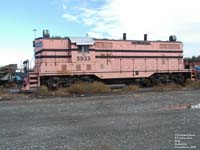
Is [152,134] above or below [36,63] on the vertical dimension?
below

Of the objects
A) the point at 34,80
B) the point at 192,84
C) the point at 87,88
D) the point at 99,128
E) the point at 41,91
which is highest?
the point at 34,80

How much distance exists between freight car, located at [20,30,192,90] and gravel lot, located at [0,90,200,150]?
1036 cm

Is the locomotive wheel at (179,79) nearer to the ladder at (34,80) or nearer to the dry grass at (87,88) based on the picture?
the dry grass at (87,88)

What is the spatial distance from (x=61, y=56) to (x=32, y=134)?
15288mm

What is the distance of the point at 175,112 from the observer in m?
10.9

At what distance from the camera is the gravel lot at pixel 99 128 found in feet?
21.7

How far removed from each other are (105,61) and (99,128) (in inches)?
625

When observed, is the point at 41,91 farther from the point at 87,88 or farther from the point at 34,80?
the point at 87,88

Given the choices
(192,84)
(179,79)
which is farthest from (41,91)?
(179,79)

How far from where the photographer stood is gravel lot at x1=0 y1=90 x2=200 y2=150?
661cm

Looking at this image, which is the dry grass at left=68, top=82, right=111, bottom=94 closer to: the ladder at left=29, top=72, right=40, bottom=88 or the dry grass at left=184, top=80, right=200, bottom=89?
the ladder at left=29, top=72, right=40, bottom=88

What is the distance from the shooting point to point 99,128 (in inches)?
329

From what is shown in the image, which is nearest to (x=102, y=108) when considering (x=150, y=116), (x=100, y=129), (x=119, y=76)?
(x=150, y=116)

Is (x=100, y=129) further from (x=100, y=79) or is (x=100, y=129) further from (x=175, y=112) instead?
(x=100, y=79)
